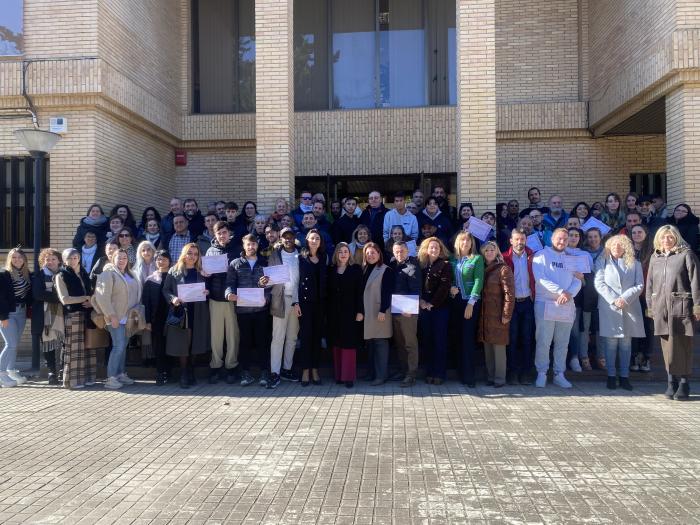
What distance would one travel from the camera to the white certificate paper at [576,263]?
837 centimetres

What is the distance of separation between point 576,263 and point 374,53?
927cm

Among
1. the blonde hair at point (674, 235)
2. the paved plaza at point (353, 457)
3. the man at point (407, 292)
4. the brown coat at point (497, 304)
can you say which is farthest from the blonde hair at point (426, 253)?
the blonde hair at point (674, 235)

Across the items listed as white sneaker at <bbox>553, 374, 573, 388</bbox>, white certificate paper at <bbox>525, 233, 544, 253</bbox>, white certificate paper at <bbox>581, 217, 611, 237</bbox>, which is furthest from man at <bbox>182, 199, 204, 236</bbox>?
white certificate paper at <bbox>581, 217, 611, 237</bbox>

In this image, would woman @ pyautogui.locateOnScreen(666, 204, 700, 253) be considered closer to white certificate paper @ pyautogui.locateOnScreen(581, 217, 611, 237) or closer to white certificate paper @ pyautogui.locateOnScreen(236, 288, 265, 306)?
white certificate paper @ pyautogui.locateOnScreen(581, 217, 611, 237)

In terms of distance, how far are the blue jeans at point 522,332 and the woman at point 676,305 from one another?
1576 millimetres

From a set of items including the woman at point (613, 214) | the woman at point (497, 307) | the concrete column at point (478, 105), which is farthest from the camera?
the concrete column at point (478, 105)

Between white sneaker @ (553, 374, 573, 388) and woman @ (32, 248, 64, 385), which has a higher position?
woman @ (32, 248, 64, 385)

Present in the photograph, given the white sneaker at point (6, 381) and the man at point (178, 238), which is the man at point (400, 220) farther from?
the white sneaker at point (6, 381)

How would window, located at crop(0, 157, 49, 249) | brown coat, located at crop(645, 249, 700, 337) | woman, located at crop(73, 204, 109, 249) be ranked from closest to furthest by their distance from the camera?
brown coat, located at crop(645, 249, 700, 337) < woman, located at crop(73, 204, 109, 249) < window, located at crop(0, 157, 49, 249)

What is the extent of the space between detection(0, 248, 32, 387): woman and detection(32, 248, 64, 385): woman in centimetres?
19

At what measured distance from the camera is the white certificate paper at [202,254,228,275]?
27.8 feet

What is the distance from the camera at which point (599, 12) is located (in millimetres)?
13914

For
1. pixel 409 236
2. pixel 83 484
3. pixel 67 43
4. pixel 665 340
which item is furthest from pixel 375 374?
pixel 67 43

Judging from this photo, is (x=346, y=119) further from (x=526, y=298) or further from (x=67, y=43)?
(x=526, y=298)
